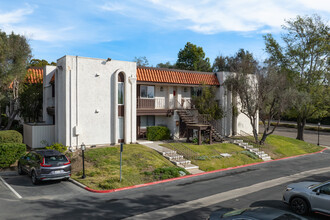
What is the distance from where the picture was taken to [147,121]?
2584 cm

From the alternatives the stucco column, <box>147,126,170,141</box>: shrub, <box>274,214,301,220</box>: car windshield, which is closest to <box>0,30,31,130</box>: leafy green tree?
the stucco column

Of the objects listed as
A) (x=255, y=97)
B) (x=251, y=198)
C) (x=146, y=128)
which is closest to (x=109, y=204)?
(x=251, y=198)

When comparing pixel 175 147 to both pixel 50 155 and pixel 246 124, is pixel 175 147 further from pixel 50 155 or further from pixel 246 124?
pixel 246 124

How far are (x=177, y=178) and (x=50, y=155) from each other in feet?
24.1

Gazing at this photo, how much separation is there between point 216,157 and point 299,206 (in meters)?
10.7

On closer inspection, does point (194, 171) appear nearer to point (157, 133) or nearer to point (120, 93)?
point (157, 133)

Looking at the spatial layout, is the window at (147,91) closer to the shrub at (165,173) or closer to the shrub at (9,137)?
the shrub at (165,173)

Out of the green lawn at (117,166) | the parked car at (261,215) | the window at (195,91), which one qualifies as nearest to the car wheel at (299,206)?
the parked car at (261,215)

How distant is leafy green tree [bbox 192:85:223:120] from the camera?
26.4 m

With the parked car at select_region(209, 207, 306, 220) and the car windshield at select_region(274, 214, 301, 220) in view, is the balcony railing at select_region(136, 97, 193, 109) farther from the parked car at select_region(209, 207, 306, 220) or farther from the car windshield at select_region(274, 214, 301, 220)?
the car windshield at select_region(274, 214, 301, 220)

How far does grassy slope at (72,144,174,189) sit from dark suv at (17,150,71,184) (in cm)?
118

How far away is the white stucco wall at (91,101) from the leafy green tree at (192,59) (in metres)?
37.3

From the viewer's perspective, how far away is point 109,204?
11.4 meters

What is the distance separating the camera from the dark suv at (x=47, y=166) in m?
13.7
